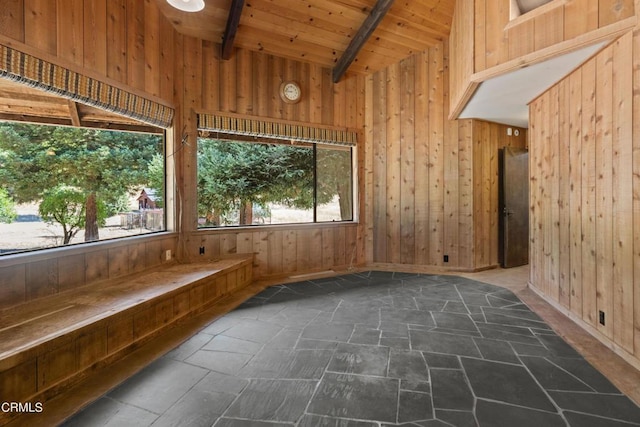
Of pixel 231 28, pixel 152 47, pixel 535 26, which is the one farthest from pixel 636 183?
pixel 152 47

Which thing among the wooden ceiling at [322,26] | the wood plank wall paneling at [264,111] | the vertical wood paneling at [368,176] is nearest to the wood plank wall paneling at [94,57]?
the wood plank wall paneling at [264,111]

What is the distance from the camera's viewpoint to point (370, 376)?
1.88m

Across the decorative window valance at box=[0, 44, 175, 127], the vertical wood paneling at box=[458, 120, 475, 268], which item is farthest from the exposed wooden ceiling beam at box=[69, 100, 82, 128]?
the vertical wood paneling at box=[458, 120, 475, 268]

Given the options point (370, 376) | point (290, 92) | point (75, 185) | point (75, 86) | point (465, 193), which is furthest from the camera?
point (465, 193)

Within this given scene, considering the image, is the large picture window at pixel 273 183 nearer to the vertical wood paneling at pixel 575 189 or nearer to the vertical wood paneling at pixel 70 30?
the vertical wood paneling at pixel 70 30

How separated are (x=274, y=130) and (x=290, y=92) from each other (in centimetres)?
60

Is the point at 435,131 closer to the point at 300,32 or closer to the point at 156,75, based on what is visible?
the point at 300,32

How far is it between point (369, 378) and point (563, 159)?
2.67m

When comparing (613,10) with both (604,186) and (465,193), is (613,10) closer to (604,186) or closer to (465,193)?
(604,186)

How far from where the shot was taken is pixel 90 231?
9.13 ft

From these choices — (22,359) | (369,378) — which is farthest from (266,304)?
(22,359)

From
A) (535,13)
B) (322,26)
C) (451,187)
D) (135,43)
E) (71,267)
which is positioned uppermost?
(322,26)

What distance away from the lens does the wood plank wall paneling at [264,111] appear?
3.68 m

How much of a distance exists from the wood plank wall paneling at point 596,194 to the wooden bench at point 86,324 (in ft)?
11.0
